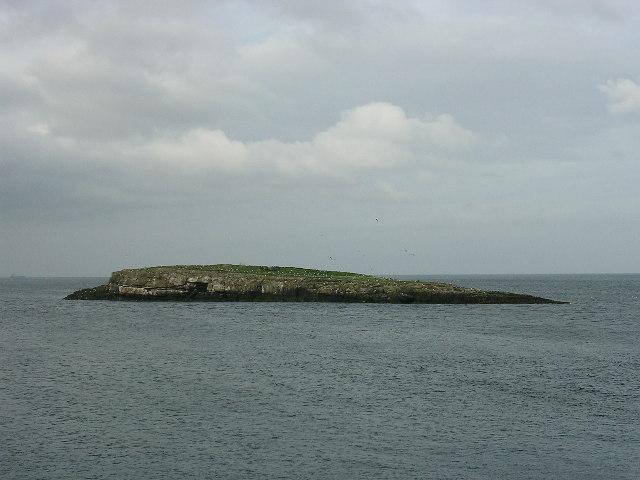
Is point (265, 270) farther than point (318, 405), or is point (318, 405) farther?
point (265, 270)

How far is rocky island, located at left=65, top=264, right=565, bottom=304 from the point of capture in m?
110

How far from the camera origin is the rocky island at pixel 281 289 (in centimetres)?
10969

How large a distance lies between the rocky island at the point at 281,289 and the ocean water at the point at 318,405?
44.7 metres

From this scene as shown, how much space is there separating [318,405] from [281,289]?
78.6 m

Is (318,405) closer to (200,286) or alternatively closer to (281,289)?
(281,289)

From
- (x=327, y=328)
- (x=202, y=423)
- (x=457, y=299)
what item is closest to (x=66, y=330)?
(x=327, y=328)

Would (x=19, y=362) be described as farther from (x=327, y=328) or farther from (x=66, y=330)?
(x=327, y=328)

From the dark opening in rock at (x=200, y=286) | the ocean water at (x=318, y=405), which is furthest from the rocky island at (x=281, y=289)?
the ocean water at (x=318, y=405)

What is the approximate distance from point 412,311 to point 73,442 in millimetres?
70770

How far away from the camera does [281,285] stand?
11038 cm

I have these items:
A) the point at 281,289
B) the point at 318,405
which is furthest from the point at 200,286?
the point at 318,405

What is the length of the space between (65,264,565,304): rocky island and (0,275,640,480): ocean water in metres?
44.7

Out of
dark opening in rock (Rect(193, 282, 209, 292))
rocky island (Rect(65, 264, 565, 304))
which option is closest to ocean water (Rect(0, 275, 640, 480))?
rocky island (Rect(65, 264, 565, 304))

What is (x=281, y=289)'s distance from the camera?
362 ft
